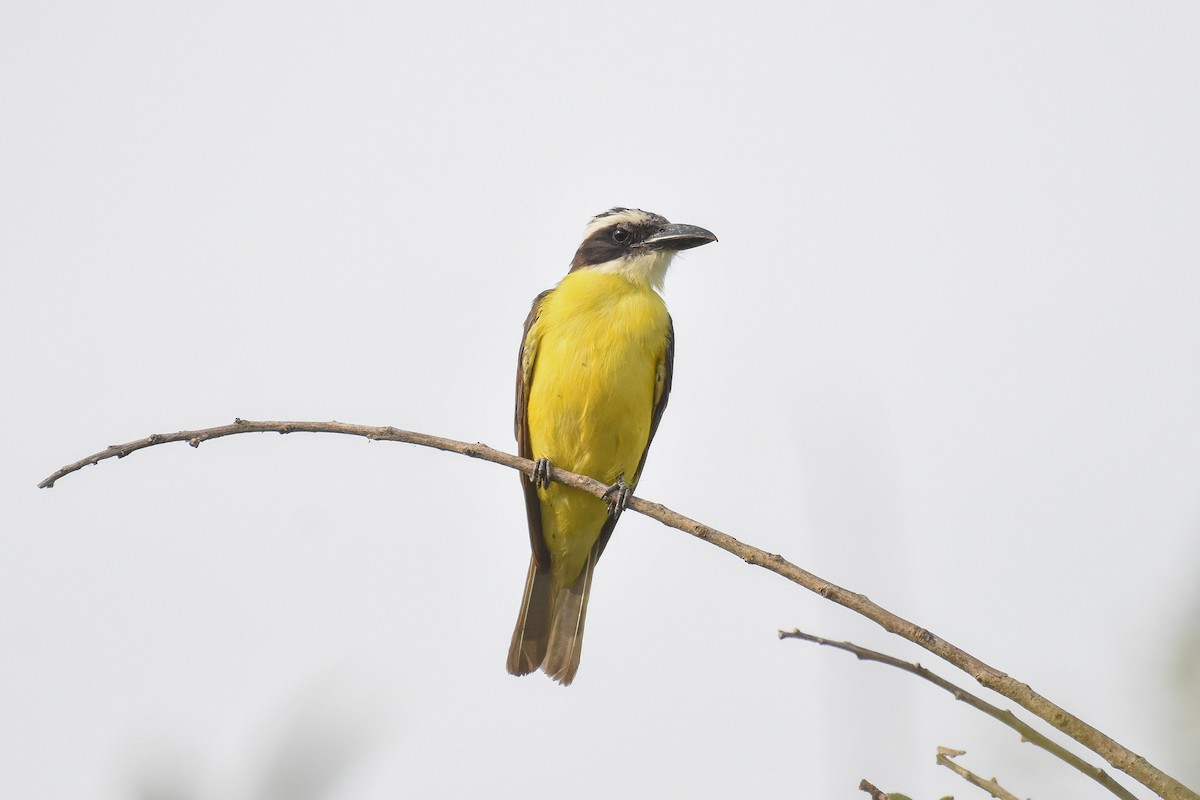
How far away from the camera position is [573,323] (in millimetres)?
6719

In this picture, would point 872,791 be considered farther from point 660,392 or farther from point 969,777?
point 660,392

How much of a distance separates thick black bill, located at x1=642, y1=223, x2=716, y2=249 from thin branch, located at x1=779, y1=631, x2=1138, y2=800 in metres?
5.22

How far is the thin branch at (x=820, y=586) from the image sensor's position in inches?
77.0

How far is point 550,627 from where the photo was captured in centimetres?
707

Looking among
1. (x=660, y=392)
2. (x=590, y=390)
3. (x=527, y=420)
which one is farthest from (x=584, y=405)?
(x=660, y=392)

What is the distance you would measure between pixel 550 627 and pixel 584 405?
1.40m

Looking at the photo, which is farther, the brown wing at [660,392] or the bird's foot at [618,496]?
the brown wing at [660,392]

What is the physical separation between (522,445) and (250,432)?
3096 millimetres

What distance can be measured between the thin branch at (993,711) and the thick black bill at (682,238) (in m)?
5.22

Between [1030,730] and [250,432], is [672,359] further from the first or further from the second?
[1030,730]

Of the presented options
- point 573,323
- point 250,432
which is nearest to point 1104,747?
point 250,432

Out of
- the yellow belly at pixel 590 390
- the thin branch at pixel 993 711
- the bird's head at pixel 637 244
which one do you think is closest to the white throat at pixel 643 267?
the bird's head at pixel 637 244

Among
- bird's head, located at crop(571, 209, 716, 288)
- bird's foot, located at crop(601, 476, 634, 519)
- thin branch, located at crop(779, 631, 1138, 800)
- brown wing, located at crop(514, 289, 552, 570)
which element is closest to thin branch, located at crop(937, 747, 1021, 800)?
thin branch, located at crop(779, 631, 1138, 800)

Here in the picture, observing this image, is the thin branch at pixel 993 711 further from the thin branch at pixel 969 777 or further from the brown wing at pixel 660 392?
the brown wing at pixel 660 392
